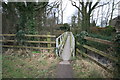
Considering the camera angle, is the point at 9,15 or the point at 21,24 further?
the point at 9,15

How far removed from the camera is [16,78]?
8.93 ft

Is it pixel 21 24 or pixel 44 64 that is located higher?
pixel 21 24

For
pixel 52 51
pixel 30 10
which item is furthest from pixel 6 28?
pixel 52 51

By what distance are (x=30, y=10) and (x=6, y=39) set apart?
2.63 m

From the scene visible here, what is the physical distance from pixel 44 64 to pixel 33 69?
0.53m

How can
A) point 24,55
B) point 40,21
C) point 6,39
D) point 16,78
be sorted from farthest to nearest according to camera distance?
point 40,21
point 6,39
point 24,55
point 16,78

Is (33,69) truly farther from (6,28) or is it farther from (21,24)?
(6,28)

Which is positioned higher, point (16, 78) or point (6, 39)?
point (6, 39)

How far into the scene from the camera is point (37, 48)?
506 cm

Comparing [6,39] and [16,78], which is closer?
[16,78]

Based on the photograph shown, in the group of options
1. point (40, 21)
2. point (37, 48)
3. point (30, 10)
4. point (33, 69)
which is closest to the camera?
point (33, 69)

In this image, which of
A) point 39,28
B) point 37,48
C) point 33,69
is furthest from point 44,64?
point 39,28

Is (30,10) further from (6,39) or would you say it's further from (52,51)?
(52,51)

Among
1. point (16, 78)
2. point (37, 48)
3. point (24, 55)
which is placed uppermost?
point (37, 48)
